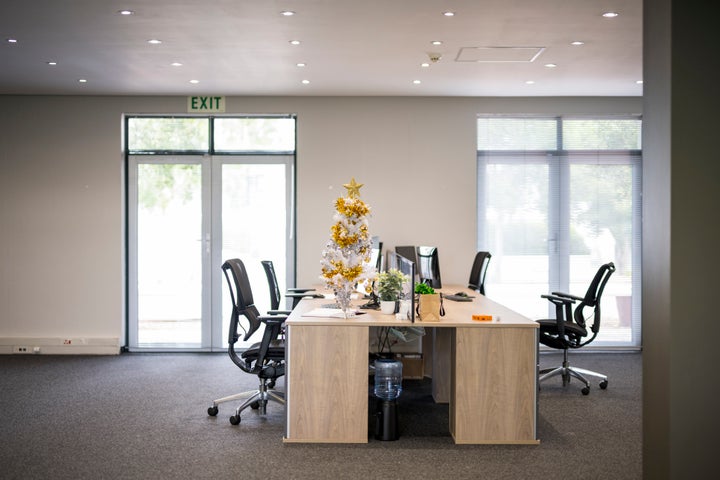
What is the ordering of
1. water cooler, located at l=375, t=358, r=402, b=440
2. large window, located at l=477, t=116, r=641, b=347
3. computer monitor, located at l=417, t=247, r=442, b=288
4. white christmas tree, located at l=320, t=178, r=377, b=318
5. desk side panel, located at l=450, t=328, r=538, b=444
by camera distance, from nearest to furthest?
desk side panel, located at l=450, t=328, r=538, b=444, water cooler, located at l=375, t=358, r=402, b=440, white christmas tree, located at l=320, t=178, r=377, b=318, computer monitor, located at l=417, t=247, r=442, b=288, large window, located at l=477, t=116, r=641, b=347

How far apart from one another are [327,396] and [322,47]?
2.98 m

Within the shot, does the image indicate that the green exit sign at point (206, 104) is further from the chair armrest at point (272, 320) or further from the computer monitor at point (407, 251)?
the chair armrest at point (272, 320)

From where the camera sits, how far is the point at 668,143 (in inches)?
111

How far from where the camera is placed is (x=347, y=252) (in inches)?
202

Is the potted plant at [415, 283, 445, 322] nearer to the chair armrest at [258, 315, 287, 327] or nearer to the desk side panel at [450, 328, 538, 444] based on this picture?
the desk side panel at [450, 328, 538, 444]

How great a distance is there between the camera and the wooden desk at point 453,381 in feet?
15.4

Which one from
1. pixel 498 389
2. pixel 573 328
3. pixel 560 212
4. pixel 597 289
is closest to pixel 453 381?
pixel 498 389

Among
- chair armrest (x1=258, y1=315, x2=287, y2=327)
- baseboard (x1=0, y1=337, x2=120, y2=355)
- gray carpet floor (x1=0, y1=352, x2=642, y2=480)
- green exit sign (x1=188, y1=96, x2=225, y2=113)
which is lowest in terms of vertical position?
gray carpet floor (x1=0, y1=352, x2=642, y2=480)

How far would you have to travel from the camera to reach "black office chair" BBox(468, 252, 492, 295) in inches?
282

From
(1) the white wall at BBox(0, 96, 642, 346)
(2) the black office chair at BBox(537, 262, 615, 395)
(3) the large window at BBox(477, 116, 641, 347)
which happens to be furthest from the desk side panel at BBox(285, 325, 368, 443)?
(3) the large window at BBox(477, 116, 641, 347)

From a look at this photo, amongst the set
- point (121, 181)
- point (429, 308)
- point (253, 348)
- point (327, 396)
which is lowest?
point (327, 396)

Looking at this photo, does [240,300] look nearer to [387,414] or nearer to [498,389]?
[387,414]

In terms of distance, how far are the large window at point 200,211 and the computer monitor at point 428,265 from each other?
2.31m

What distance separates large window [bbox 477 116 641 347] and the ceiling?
2.01 feet
